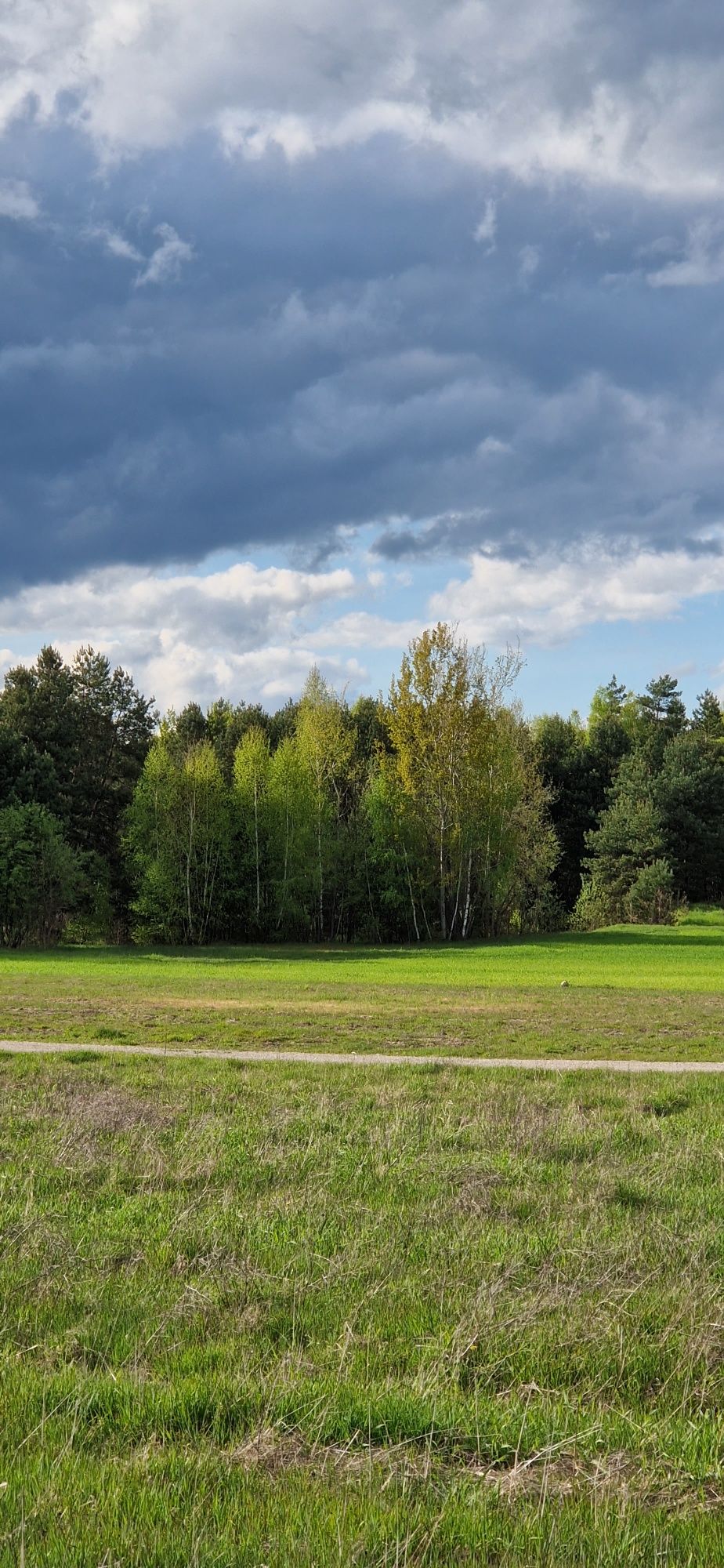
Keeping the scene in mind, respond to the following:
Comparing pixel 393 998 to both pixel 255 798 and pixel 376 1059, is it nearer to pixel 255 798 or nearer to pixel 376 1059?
pixel 376 1059

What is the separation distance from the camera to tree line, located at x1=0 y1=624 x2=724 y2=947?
5441 cm

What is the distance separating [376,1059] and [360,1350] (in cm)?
1048

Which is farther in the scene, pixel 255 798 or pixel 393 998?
pixel 255 798

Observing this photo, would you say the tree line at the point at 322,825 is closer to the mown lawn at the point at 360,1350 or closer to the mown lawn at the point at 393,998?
the mown lawn at the point at 393,998

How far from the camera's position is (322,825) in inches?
2274

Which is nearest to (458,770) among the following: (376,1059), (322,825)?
(322,825)

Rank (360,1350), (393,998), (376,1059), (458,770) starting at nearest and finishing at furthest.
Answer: (360,1350) < (376,1059) < (393,998) < (458,770)

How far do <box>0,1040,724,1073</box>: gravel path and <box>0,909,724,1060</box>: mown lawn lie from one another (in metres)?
0.92

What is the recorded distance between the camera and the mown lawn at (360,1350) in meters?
3.74

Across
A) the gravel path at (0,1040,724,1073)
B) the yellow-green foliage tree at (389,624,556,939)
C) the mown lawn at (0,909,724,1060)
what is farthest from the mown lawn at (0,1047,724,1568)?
the yellow-green foliage tree at (389,624,556,939)

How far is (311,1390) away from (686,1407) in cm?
162

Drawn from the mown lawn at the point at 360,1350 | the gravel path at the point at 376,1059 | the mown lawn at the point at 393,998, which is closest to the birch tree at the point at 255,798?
the mown lawn at the point at 393,998

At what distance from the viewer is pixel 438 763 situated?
5416 cm

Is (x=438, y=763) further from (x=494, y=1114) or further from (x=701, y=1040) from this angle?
(x=494, y=1114)
